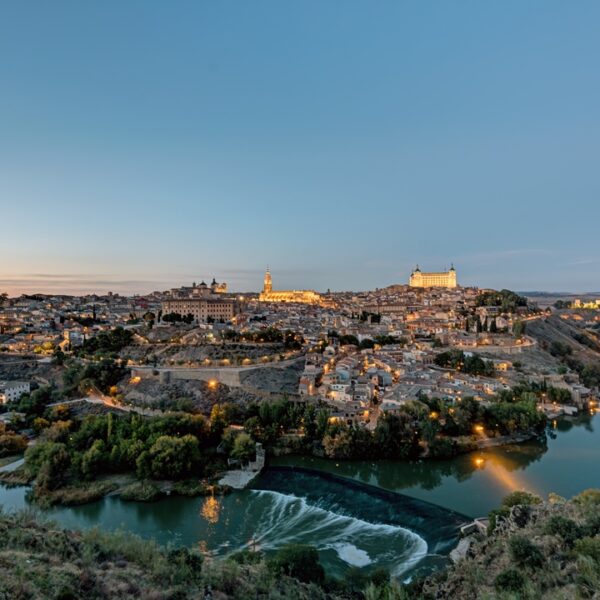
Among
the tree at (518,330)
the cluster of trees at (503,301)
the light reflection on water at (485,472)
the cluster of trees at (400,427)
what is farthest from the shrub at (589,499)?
the cluster of trees at (503,301)

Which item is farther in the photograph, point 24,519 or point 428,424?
point 428,424

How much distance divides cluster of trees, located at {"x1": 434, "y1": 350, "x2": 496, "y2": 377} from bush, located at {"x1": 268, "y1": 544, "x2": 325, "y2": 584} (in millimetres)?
15330

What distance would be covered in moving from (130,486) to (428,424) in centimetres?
815

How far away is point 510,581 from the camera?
484 cm

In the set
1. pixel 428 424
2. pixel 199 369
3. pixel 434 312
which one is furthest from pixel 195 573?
pixel 434 312

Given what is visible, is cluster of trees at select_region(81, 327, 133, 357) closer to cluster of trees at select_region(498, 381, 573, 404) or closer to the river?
the river

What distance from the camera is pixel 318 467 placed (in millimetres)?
12109

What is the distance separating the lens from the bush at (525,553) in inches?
204

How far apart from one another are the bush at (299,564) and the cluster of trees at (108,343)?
16996 millimetres

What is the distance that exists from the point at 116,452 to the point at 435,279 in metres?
54.6

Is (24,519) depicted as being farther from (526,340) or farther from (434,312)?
(434,312)

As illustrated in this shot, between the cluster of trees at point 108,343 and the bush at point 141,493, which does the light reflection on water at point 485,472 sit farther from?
the cluster of trees at point 108,343

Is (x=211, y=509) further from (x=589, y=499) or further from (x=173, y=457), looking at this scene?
(x=589, y=499)

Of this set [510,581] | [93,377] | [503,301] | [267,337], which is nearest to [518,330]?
[503,301]
